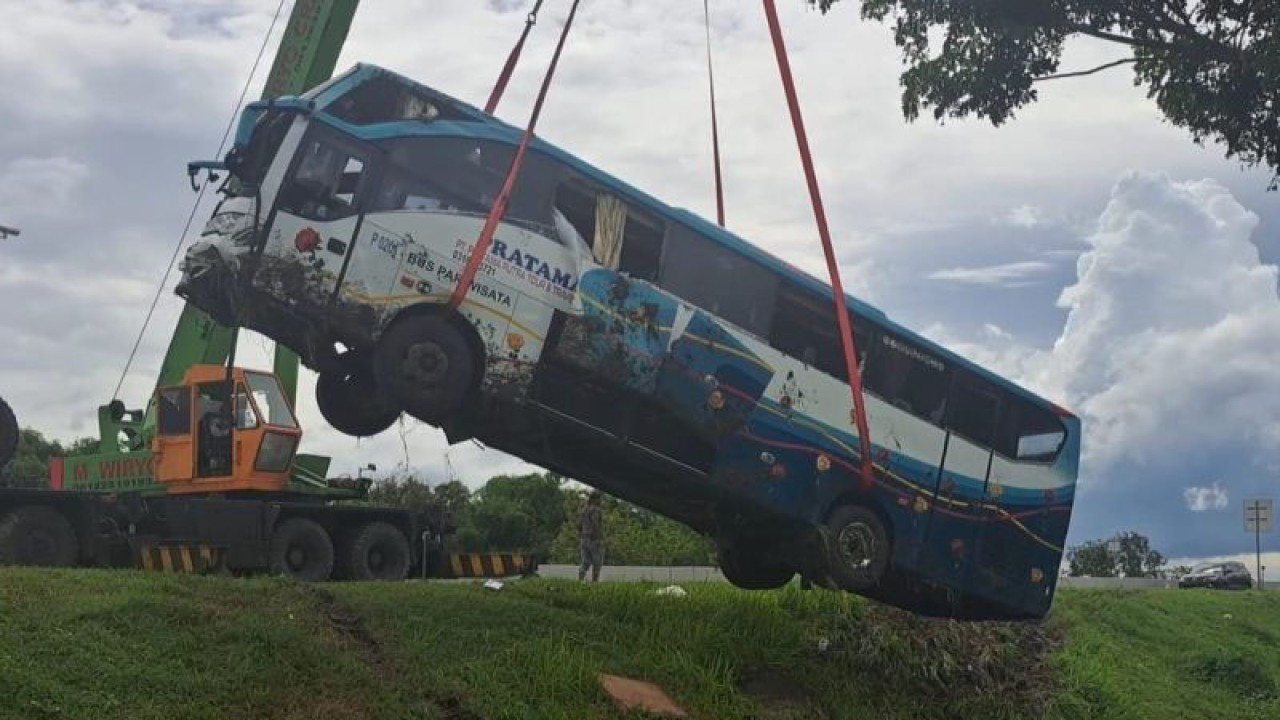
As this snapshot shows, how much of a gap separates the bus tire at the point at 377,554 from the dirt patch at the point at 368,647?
17.1ft

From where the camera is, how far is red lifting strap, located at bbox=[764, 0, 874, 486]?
38.2ft

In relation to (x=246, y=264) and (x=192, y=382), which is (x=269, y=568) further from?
(x=246, y=264)

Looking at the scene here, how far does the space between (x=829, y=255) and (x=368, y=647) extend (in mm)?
5490

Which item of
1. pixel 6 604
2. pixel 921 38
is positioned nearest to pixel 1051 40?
pixel 921 38

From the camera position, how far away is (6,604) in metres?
11.0

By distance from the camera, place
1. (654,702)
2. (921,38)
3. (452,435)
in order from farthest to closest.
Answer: (921,38)
(654,702)
(452,435)

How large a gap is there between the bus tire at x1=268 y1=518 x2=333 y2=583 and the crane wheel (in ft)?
11.2

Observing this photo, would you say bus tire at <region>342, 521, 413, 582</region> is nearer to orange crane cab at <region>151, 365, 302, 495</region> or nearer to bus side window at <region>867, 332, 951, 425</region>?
orange crane cab at <region>151, 365, 302, 495</region>

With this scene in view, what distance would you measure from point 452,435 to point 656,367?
1.88 metres

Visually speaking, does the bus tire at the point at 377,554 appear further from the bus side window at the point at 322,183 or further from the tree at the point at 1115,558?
the tree at the point at 1115,558

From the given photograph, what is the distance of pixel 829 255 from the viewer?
12070 millimetres

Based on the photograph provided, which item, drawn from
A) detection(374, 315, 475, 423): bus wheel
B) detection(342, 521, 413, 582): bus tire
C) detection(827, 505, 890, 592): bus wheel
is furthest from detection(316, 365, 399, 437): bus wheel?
detection(342, 521, 413, 582): bus tire

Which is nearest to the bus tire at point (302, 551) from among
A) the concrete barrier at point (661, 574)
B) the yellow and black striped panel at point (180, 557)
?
the yellow and black striped panel at point (180, 557)

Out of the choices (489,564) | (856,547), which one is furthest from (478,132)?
(489,564)
